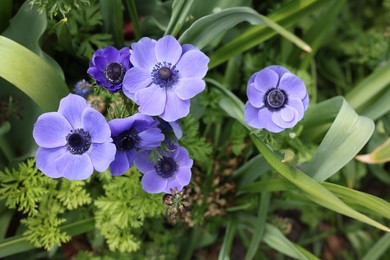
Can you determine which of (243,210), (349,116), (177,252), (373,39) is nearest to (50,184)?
(177,252)

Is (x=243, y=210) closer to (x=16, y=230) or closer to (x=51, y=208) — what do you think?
(x=51, y=208)

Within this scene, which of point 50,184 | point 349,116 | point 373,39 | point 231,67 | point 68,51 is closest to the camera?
point 349,116

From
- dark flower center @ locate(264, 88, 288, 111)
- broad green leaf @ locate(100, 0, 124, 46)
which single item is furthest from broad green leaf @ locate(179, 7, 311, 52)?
broad green leaf @ locate(100, 0, 124, 46)

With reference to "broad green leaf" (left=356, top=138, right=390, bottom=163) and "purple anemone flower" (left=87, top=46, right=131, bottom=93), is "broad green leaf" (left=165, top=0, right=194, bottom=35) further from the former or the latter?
"broad green leaf" (left=356, top=138, right=390, bottom=163)

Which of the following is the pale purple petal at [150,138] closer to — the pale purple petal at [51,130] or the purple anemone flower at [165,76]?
the purple anemone flower at [165,76]

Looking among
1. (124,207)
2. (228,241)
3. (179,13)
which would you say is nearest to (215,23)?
(179,13)
